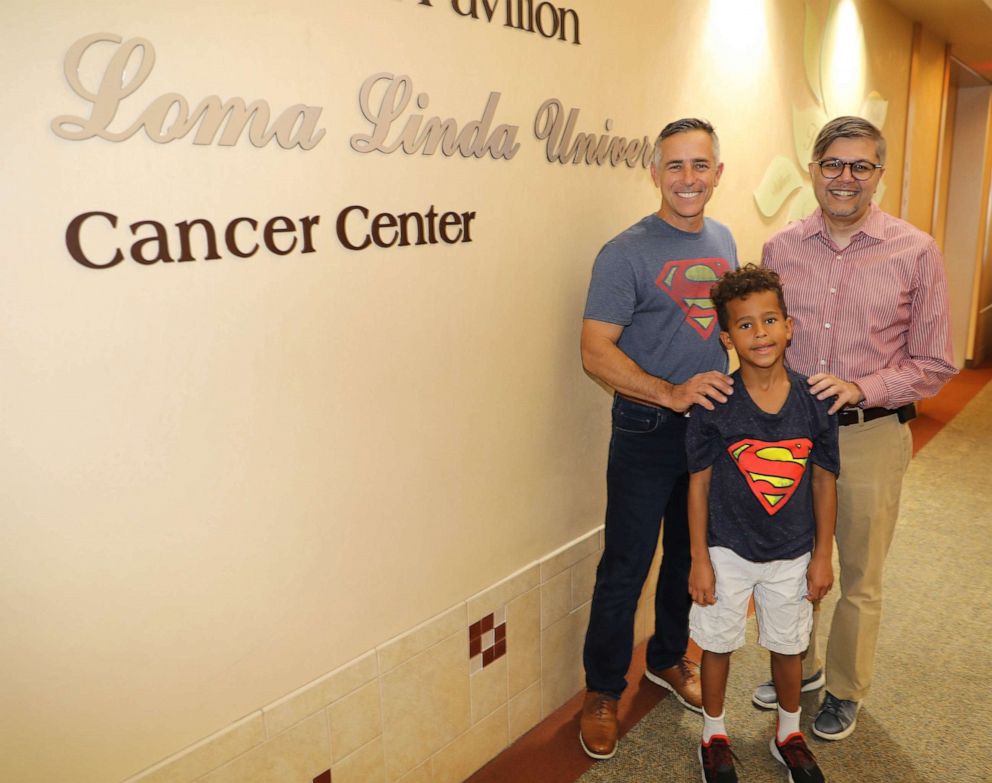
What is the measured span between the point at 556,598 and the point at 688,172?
1325 mm

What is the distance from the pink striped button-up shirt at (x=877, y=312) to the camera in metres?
2.15

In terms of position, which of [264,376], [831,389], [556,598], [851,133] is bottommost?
[556,598]

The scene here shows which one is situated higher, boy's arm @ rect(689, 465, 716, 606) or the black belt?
the black belt

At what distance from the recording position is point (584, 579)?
256cm

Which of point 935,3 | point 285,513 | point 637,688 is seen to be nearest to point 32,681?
point 285,513

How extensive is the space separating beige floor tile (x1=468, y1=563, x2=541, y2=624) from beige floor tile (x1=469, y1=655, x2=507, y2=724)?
0.17m

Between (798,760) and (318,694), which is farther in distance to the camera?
(798,760)

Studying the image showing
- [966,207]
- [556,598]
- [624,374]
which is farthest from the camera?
[966,207]

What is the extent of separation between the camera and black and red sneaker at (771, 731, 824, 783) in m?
2.14

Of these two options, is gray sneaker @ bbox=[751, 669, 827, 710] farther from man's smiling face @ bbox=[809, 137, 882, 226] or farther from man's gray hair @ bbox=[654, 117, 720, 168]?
man's gray hair @ bbox=[654, 117, 720, 168]

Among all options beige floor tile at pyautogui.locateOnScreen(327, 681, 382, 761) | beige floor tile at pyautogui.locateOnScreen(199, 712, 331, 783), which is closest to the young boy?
beige floor tile at pyautogui.locateOnScreen(327, 681, 382, 761)

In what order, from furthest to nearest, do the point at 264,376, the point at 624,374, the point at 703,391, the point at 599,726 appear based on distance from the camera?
the point at 599,726 < the point at 624,374 < the point at 703,391 < the point at 264,376

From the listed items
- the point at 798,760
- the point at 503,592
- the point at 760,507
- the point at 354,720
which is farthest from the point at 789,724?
the point at 354,720

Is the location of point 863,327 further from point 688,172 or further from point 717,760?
point 717,760
